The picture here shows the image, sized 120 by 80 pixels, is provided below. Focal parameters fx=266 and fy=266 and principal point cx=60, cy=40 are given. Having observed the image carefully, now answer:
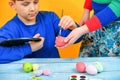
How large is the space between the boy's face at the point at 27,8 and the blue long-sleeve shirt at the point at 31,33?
0.03 meters

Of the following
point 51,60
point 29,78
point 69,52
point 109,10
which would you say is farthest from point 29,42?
point 69,52

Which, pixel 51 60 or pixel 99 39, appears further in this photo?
pixel 99 39

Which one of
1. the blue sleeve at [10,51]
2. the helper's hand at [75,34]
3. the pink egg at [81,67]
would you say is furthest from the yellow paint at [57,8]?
the pink egg at [81,67]

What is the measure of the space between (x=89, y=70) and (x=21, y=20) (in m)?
0.44

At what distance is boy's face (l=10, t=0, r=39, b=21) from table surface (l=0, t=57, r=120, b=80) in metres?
0.22

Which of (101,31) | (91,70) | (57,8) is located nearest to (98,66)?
(91,70)

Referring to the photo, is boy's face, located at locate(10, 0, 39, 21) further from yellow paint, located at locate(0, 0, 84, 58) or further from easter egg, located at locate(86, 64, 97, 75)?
yellow paint, located at locate(0, 0, 84, 58)

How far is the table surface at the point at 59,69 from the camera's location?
88 cm

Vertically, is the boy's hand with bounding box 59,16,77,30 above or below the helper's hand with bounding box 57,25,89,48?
above

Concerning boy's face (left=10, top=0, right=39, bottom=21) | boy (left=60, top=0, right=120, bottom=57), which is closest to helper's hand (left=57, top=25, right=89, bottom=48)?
boy (left=60, top=0, right=120, bottom=57)

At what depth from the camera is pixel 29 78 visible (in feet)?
2.86

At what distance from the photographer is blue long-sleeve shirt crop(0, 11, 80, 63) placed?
1.03m

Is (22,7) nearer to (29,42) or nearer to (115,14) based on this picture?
(29,42)

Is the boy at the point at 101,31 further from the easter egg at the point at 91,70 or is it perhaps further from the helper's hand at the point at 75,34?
the easter egg at the point at 91,70
